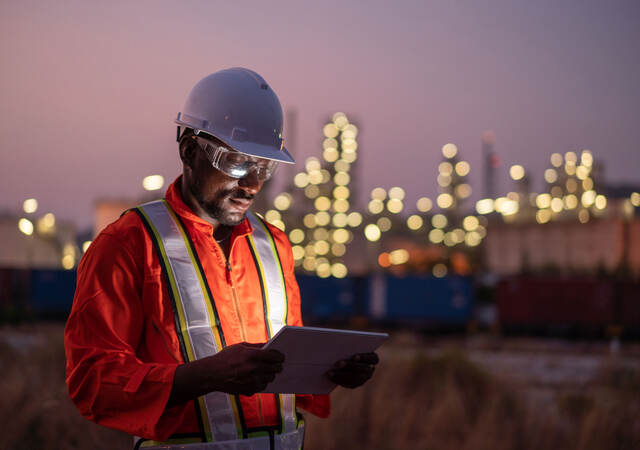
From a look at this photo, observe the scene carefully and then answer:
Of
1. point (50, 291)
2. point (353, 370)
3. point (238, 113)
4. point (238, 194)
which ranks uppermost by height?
point (238, 113)

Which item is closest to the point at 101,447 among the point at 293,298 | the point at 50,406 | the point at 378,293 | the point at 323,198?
the point at 50,406

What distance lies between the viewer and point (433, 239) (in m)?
86.5

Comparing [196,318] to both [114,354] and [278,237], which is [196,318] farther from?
[278,237]

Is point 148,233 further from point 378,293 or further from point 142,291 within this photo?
point 378,293

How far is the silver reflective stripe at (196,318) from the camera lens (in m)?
2.28

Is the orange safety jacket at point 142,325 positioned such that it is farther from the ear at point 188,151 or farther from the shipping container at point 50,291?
the shipping container at point 50,291

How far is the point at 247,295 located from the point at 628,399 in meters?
7.46

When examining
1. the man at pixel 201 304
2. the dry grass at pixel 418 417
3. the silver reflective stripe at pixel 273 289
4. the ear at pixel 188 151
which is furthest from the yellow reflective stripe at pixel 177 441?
the dry grass at pixel 418 417

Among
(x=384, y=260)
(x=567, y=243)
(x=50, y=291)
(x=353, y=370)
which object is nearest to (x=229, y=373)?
(x=353, y=370)

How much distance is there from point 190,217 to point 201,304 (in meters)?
0.33

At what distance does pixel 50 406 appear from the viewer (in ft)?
20.2

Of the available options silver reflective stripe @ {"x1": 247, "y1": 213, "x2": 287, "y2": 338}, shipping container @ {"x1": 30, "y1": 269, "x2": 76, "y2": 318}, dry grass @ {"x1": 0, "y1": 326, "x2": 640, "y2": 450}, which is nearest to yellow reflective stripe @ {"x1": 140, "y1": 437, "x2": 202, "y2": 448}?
silver reflective stripe @ {"x1": 247, "y1": 213, "x2": 287, "y2": 338}

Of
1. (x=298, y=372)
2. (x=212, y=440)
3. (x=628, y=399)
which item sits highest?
(x=298, y=372)

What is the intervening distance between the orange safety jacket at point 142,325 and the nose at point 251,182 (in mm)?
160
